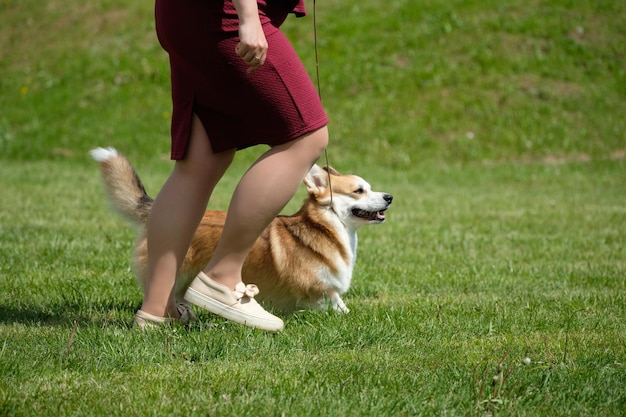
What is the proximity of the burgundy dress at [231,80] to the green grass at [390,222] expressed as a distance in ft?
2.63

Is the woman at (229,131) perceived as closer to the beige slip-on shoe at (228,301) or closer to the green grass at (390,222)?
the beige slip-on shoe at (228,301)

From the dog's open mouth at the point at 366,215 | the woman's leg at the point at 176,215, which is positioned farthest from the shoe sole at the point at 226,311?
the dog's open mouth at the point at 366,215

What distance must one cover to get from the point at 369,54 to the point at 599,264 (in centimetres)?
905

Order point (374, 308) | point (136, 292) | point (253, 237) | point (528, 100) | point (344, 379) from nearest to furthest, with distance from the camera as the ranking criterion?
1. point (344, 379)
2. point (253, 237)
3. point (374, 308)
4. point (136, 292)
5. point (528, 100)

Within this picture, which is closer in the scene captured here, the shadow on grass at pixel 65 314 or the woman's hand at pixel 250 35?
the woman's hand at pixel 250 35

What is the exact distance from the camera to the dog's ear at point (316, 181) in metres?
3.99

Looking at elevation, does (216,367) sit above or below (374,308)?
above

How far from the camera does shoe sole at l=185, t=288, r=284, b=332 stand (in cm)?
303

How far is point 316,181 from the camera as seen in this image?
13.2ft

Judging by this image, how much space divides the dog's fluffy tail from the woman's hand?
127 cm

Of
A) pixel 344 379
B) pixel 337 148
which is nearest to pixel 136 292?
pixel 344 379

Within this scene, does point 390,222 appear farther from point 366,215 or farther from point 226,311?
point 226,311

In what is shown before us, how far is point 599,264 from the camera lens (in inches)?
206

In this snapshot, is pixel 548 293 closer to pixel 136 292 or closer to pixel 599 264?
pixel 599 264
